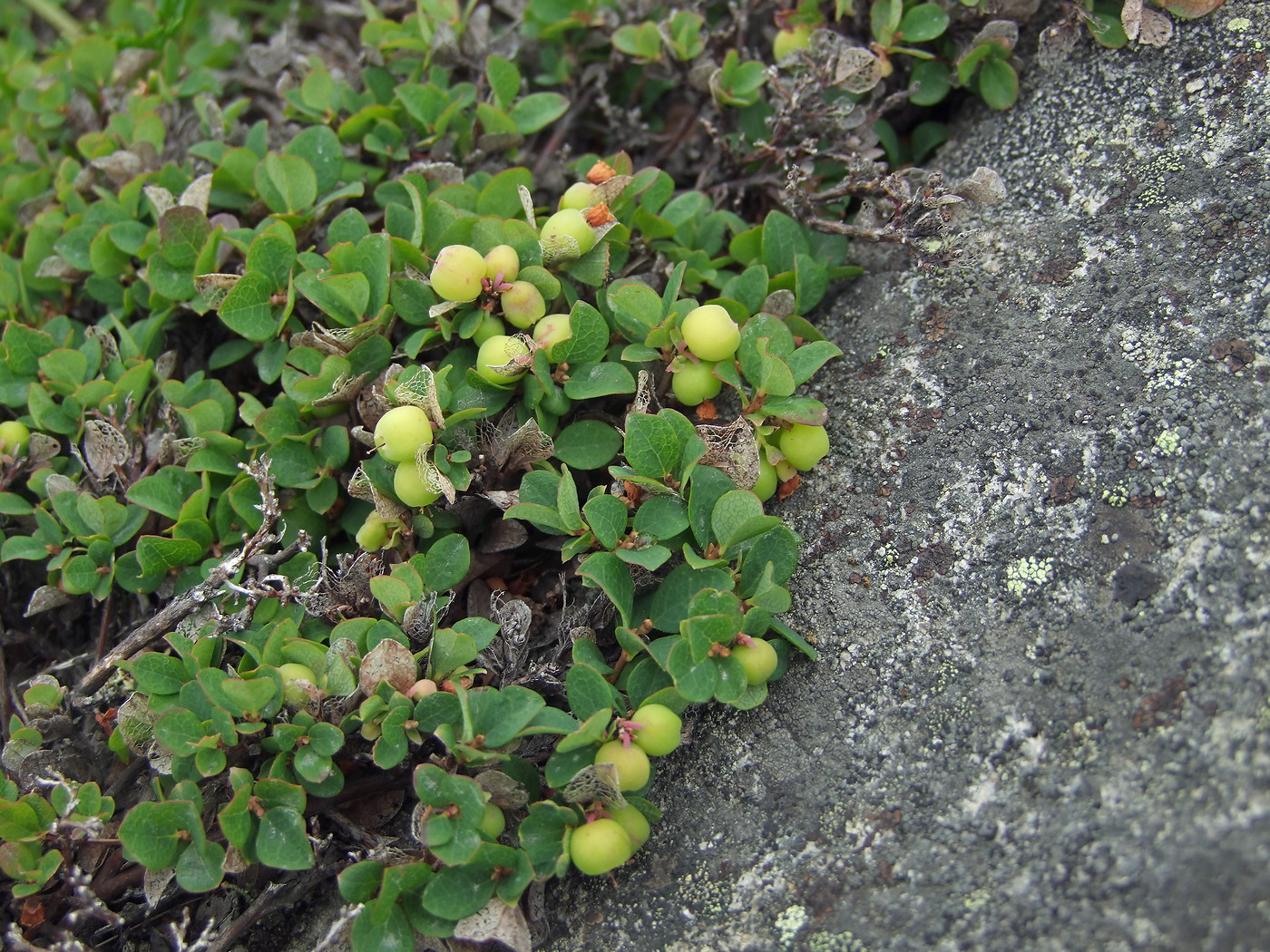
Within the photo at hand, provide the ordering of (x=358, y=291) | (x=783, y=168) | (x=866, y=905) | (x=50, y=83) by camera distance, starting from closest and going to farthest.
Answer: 1. (x=866, y=905)
2. (x=358, y=291)
3. (x=783, y=168)
4. (x=50, y=83)

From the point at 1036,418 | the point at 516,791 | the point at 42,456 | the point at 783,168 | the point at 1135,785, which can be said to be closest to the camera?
the point at 1135,785

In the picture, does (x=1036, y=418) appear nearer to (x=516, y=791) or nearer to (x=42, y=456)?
(x=516, y=791)

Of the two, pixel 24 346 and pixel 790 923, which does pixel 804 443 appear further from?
pixel 24 346

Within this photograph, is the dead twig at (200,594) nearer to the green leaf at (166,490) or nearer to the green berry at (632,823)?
the green leaf at (166,490)

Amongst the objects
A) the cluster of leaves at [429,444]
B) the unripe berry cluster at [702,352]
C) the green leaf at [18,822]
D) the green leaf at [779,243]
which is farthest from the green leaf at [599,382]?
the green leaf at [18,822]

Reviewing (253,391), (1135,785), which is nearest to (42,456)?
(253,391)

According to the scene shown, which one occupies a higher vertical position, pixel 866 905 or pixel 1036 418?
pixel 1036 418

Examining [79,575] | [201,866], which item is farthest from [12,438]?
[201,866]
